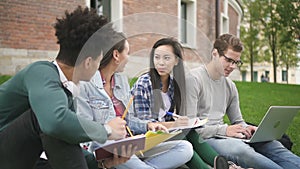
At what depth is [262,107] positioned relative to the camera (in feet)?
26.0

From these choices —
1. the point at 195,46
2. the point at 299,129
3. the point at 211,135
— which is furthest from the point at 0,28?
the point at 195,46

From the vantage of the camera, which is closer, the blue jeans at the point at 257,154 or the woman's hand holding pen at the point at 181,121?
the woman's hand holding pen at the point at 181,121

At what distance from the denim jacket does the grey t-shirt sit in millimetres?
309

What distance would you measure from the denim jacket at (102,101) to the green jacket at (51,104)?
23 cm

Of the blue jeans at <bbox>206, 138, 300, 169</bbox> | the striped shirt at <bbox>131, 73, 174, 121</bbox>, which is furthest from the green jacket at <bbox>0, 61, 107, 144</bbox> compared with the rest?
the blue jeans at <bbox>206, 138, 300, 169</bbox>

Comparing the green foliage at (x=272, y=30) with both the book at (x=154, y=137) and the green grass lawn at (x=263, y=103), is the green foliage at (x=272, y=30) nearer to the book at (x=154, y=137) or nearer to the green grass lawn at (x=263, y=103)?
the green grass lawn at (x=263, y=103)

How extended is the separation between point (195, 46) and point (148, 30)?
0.31 meters

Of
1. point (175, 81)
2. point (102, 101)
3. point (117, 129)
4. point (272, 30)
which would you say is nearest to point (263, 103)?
point (175, 81)

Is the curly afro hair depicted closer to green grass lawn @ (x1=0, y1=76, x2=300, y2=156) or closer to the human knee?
the human knee

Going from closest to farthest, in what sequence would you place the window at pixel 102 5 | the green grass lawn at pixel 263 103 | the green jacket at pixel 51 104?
1. the green jacket at pixel 51 104
2. the green grass lawn at pixel 263 103
3. the window at pixel 102 5

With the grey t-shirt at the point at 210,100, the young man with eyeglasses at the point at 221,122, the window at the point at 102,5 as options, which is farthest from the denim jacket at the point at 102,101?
the window at the point at 102,5

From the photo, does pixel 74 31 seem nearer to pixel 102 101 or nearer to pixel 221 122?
pixel 102 101

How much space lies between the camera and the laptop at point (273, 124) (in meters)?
2.82

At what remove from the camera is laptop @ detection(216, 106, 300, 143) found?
2817mm
